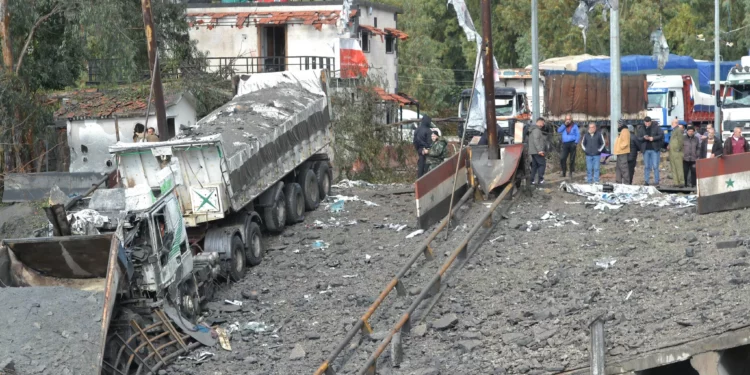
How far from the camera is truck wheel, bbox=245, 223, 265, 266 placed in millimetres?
17859

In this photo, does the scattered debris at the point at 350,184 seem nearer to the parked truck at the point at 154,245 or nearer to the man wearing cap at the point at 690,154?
the parked truck at the point at 154,245

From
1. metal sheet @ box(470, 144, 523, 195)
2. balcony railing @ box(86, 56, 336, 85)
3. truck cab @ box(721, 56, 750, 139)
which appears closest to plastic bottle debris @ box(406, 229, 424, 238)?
metal sheet @ box(470, 144, 523, 195)

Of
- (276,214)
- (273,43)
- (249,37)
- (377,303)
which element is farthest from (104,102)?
(377,303)

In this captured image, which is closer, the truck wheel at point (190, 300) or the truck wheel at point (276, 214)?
the truck wheel at point (190, 300)

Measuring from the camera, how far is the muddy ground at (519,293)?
12.2 meters

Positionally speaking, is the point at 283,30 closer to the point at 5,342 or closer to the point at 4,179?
the point at 4,179

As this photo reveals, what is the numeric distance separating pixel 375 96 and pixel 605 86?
13.2m

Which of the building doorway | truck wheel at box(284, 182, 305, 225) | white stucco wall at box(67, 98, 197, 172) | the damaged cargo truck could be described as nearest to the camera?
the damaged cargo truck

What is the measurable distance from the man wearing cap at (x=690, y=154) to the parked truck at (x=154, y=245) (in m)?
7.77

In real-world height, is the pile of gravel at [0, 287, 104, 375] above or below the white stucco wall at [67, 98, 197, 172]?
below

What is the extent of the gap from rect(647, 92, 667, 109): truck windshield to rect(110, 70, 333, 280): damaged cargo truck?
19.5m

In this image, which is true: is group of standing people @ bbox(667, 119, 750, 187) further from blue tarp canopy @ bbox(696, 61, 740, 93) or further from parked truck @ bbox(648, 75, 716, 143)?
blue tarp canopy @ bbox(696, 61, 740, 93)

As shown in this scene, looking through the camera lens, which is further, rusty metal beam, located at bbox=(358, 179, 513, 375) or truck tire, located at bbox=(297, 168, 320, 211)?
truck tire, located at bbox=(297, 168, 320, 211)

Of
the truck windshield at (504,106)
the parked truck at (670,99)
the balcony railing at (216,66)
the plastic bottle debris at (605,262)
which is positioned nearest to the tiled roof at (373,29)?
the balcony railing at (216,66)
